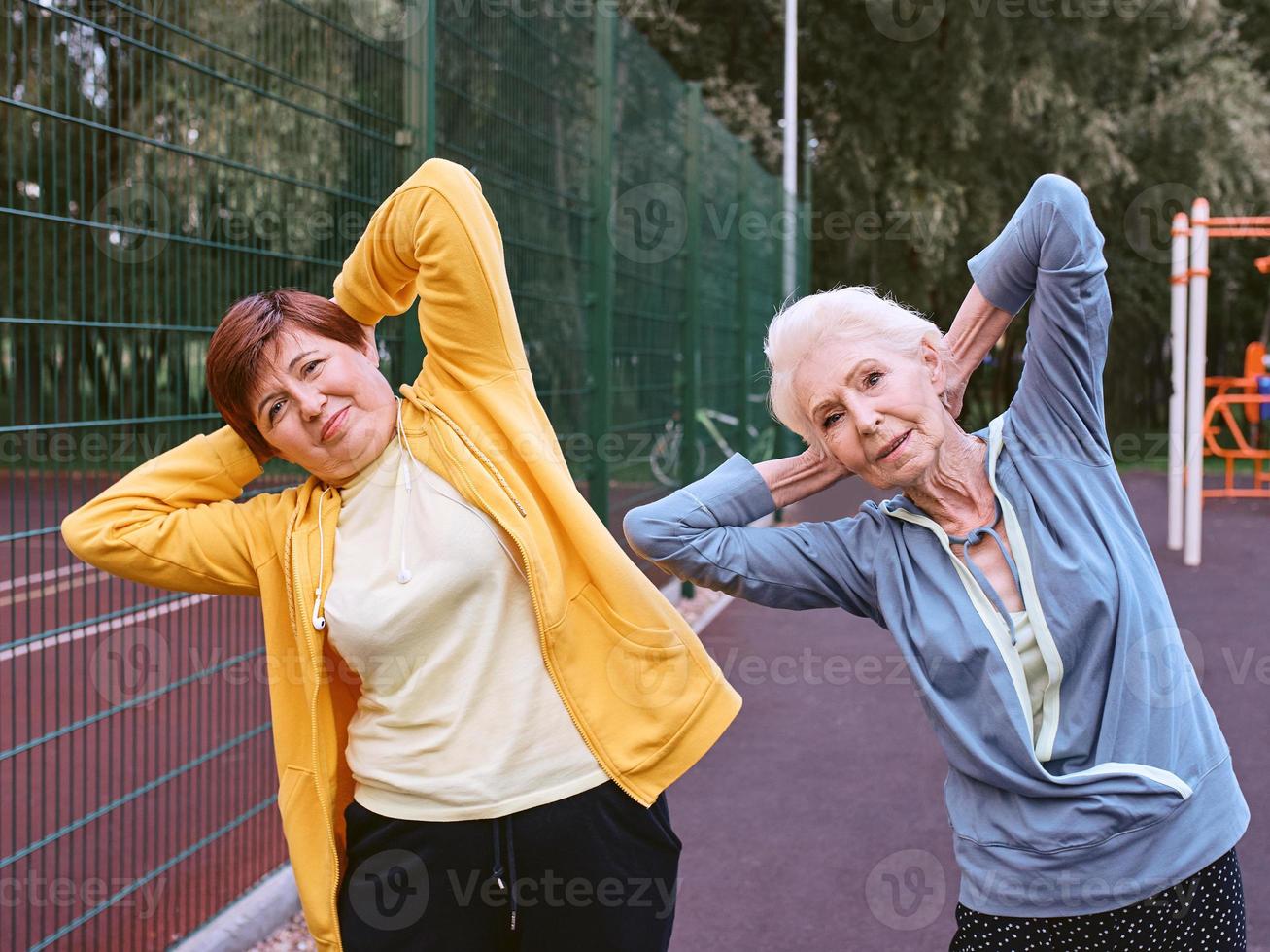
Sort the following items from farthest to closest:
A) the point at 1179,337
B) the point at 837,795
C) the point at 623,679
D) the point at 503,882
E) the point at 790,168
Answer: the point at 790,168 < the point at 1179,337 < the point at 837,795 < the point at 623,679 < the point at 503,882

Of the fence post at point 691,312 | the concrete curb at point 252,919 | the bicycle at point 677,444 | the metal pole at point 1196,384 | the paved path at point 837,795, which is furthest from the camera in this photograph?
the metal pole at point 1196,384

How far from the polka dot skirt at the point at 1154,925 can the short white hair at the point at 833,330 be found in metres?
0.75

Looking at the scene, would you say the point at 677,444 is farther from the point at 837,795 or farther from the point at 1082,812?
the point at 1082,812

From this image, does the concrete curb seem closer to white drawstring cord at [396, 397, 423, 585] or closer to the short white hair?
white drawstring cord at [396, 397, 423, 585]

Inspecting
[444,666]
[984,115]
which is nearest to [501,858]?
[444,666]

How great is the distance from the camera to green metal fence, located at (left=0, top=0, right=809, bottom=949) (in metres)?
2.78

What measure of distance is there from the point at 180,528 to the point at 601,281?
175 inches

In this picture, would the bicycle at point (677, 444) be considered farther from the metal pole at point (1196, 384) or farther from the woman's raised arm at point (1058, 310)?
the woman's raised arm at point (1058, 310)

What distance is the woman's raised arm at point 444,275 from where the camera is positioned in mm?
2090

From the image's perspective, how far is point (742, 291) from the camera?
12266 mm

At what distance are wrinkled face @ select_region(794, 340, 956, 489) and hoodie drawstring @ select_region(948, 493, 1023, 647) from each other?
4.5 inches

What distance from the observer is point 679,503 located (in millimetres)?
2041

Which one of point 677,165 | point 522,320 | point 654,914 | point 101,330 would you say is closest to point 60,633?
point 101,330

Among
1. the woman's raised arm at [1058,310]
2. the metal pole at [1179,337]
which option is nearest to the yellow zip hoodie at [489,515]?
the woman's raised arm at [1058,310]
